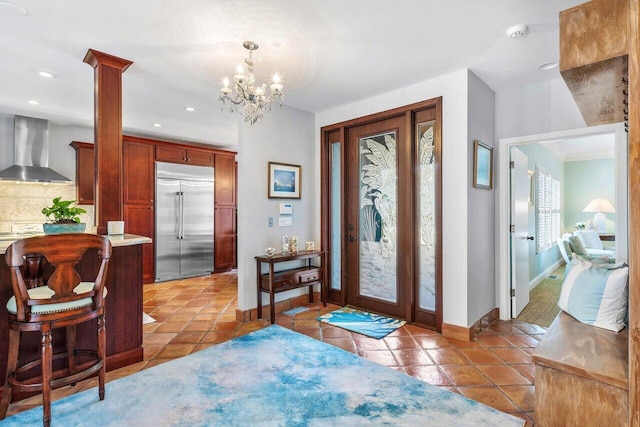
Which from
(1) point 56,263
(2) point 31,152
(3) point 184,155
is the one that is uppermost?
(3) point 184,155

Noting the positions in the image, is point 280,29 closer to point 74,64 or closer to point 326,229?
point 74,64

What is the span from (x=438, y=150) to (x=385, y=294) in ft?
5.72

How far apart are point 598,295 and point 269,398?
2.14 m

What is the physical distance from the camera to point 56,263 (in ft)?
6.13

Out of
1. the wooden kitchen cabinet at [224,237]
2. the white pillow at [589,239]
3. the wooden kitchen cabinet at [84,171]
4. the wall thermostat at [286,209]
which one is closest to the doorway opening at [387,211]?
the wall thermostat at [286,209]

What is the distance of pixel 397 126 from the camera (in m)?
3.79

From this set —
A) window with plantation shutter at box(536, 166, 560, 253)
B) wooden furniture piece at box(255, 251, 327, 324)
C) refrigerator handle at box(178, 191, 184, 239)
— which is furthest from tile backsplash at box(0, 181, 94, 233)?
window with plantation shutter at box(536, 166, 560, 253)

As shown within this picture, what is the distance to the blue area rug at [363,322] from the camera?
3350 millimetres

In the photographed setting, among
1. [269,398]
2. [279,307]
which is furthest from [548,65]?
[279,307]

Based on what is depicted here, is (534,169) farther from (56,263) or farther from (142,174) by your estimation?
(142,174)

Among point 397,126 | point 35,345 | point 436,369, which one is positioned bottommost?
point 436,369

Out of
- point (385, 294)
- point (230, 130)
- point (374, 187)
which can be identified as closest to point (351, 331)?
point (385, 294)

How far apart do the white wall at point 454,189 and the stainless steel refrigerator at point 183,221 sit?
4257mm

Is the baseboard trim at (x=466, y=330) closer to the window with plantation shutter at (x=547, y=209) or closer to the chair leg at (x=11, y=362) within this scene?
the window with plantation shutter at (x=547, y=209)
